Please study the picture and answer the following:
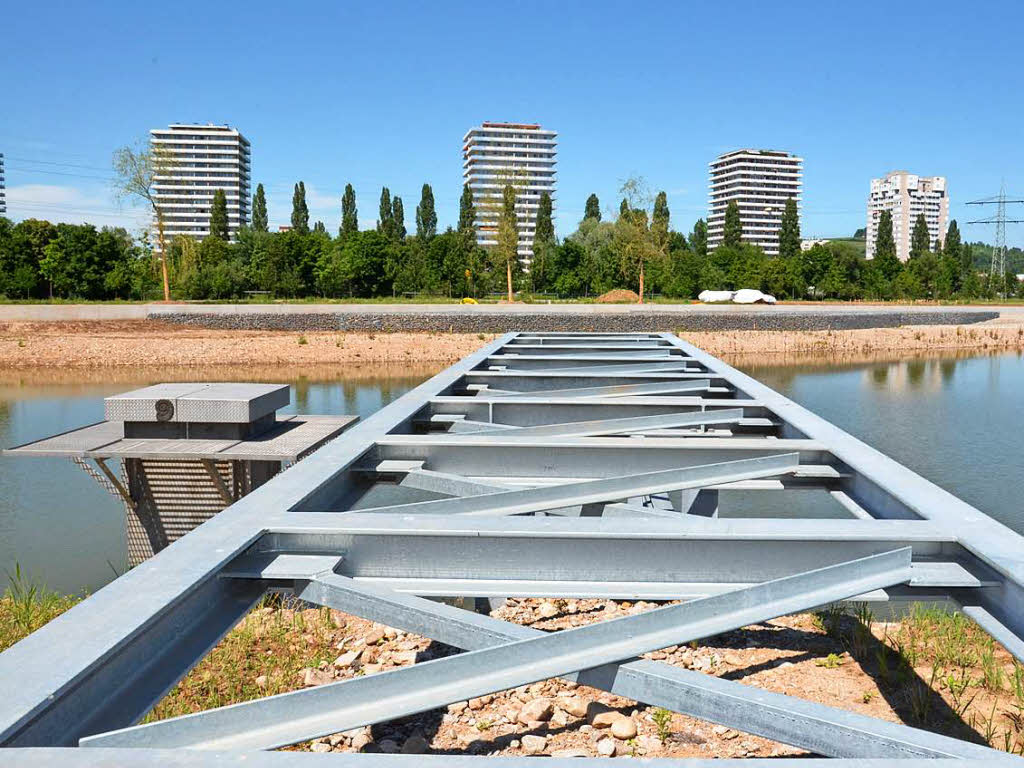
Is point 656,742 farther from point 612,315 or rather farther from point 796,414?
point 612,315

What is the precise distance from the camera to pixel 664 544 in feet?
7.25

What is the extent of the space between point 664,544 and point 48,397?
20.6 metres

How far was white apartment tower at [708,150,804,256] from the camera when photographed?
143125 millimetres

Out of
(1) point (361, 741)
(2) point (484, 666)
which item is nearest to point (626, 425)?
(1) point (361, 741)

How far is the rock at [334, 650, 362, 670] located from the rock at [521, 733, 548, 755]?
1560 mm

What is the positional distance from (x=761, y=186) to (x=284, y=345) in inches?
5183

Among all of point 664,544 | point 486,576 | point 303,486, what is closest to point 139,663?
point 486,576

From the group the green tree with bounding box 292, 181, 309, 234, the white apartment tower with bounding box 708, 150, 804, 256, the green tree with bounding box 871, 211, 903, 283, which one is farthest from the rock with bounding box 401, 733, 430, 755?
the white apartment tower with bounding box 708, 150, 804, 256

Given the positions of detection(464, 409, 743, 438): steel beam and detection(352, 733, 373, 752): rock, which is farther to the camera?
detection(464, 409, 743, 438): steel beam

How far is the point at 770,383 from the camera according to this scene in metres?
21.3

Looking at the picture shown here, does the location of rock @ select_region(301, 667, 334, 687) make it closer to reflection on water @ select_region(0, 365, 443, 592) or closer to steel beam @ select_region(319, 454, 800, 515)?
steel beam @ select_region(319, 454, 800, 515)

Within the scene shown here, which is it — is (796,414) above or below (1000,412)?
above

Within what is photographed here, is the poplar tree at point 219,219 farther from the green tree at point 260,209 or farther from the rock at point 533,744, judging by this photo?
the rock at point 533,744

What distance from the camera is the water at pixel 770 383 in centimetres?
849
